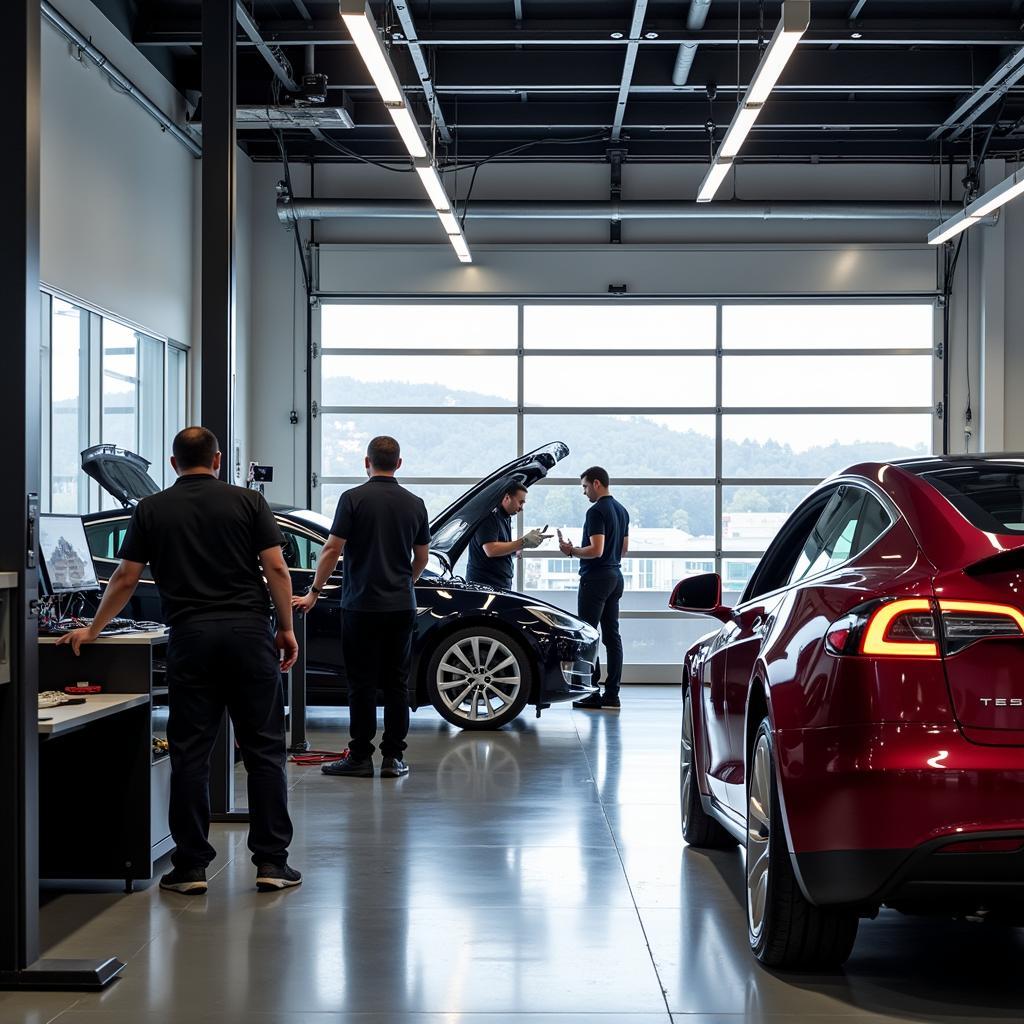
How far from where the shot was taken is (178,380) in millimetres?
12898

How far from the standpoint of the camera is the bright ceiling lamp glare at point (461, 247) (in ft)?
43.7

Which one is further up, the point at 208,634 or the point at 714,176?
the point at 714,176

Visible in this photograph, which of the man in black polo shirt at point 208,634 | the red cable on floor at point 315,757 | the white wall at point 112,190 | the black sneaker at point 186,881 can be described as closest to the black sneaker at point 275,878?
the man in black polo shirt at point 208,634

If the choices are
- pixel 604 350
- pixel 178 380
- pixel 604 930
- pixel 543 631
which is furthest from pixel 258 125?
pixel 604 930

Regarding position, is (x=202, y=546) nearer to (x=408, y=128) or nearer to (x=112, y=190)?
(x=408, y=128)

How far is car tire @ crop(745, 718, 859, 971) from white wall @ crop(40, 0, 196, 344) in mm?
7068

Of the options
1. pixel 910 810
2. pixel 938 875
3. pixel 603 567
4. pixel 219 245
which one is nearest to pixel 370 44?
pixel 219 245

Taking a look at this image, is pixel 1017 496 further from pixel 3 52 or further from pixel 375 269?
pixel 375 269

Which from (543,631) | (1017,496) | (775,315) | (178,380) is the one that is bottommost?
(543,631)

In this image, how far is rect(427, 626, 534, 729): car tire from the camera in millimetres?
9820

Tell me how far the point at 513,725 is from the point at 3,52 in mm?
7156

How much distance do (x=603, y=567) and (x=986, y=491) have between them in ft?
25.4

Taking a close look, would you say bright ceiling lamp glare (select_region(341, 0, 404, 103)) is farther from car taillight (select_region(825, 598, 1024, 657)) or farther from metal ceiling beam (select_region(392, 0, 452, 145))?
car taillight (select_region(825, 598, 1024, 657))

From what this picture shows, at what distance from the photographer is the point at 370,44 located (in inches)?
306
